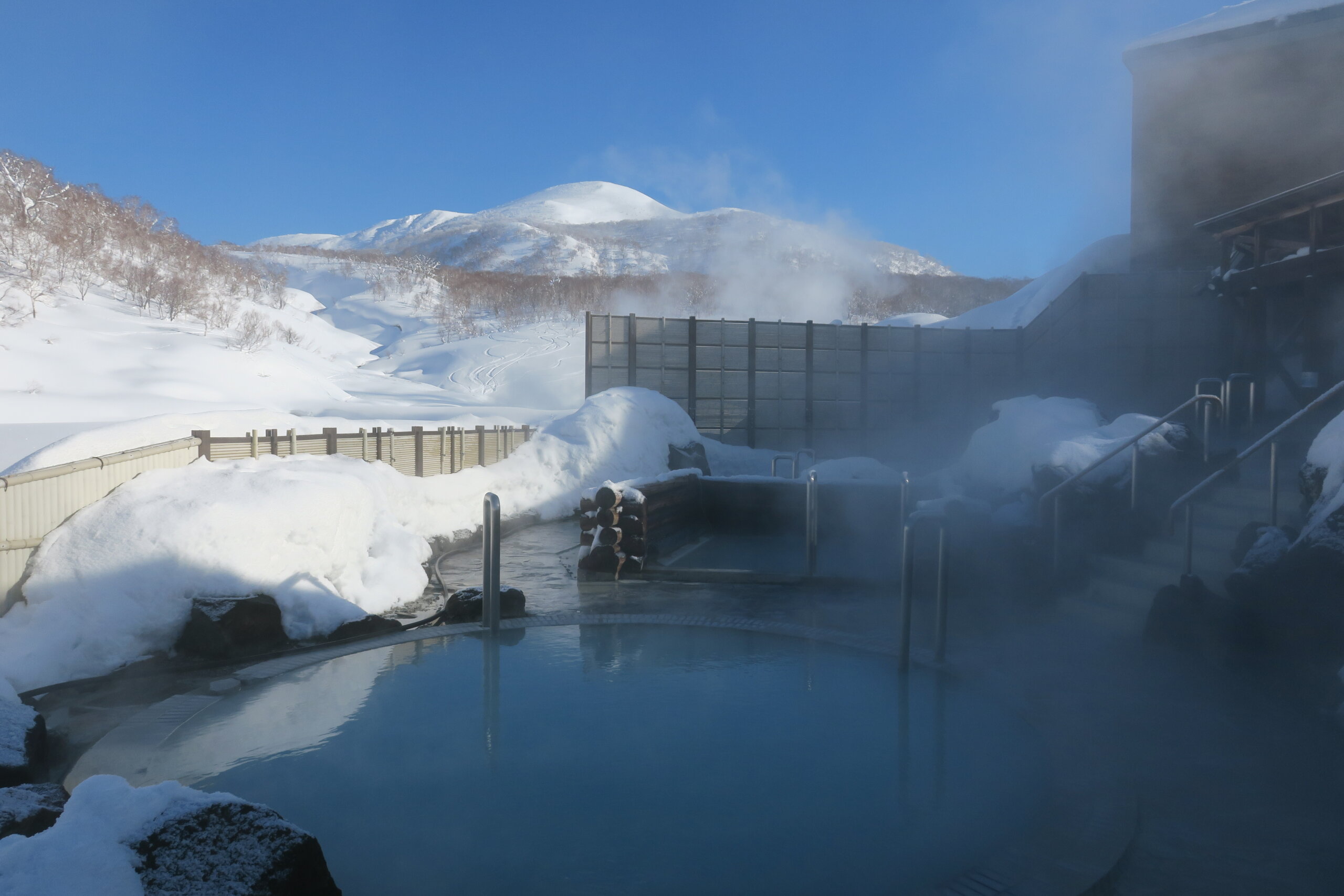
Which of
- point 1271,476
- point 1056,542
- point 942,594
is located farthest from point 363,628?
point 1271,476

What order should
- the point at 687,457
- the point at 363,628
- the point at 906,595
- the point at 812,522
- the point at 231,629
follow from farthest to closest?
the point at 687,457 → the point at 812,522 → the point at 363,628 → the point at 231,629 → the point at 906,595

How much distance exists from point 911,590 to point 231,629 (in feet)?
14.3

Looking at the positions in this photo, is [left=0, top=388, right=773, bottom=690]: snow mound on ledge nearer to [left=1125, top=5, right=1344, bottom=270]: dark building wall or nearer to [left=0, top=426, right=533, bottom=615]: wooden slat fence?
[left=0, top=426, right=533, bottom=615]: wooden slat fence

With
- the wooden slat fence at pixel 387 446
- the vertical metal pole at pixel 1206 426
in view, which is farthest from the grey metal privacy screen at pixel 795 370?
the vertical metal pole at pixel 1206 426

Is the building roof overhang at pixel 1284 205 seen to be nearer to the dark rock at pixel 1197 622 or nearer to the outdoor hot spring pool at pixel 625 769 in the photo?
the dark rock at pixel 1197 622

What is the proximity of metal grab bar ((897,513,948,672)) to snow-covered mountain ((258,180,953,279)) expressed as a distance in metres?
122

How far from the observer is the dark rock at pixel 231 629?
528 cm

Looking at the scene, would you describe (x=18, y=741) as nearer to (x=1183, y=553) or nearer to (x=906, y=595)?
(x=906, y=595)

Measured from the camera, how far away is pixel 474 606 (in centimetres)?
615

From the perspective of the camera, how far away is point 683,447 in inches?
630

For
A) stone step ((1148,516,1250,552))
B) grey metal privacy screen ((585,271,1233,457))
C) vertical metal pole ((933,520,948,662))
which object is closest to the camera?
vertical metal pole ((933,520,948,662))

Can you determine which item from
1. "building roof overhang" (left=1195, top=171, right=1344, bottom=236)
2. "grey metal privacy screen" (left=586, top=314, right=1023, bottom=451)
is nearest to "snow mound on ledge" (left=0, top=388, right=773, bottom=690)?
"grey metal privacy screen" (left=586, top=314, right=1023, bottom=451)

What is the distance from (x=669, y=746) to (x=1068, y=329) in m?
17.1

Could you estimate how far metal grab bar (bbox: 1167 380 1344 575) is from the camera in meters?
4.93
